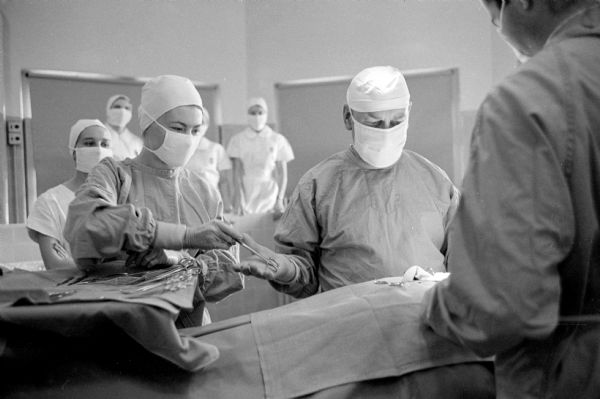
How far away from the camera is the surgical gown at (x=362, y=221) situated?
7.32ft

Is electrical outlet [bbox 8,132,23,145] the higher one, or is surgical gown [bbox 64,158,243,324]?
electrical outlet [bbox 8,132,23,145]

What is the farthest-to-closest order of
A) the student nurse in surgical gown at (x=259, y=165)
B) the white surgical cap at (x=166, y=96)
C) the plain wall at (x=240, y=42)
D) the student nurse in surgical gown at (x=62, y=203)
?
the student nurse in surgical gown at (x=259, y=165)
the plain wall at (x=240, y=42)
the student nurse in surgical gown at (x=62, y=203)
the white surgical cap at (x=166, y=96)

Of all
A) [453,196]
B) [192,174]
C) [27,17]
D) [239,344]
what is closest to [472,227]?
[239,344]

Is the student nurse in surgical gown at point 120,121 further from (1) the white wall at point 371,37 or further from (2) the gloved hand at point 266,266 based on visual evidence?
(2) the gloved hand at point 266,266

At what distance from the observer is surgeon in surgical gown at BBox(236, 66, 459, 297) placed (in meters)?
2.24

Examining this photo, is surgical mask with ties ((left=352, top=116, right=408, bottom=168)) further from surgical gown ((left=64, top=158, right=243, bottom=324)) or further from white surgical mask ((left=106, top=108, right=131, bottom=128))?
white surgical mask ((left=106, top=108, right=131, bottom=128))

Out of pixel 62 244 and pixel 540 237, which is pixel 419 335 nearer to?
pixel 540 237

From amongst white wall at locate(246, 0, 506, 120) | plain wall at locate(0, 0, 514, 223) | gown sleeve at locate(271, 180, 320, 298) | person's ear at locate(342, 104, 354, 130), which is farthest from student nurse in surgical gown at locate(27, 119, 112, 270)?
white wall at locate(246, 0, 506, 120)

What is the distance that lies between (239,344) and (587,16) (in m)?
1.04

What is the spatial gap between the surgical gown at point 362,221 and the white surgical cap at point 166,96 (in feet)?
1.82

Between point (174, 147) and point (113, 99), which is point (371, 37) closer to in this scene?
point (113, 99)

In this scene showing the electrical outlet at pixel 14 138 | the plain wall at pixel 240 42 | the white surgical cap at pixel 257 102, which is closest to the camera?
the plain wall at pixel 240 42

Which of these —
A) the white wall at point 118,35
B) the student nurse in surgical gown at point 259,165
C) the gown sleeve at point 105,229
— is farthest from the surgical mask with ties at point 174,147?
the student nurse in surgical gown at point 259,165

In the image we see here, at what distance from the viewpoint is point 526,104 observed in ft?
3.68
